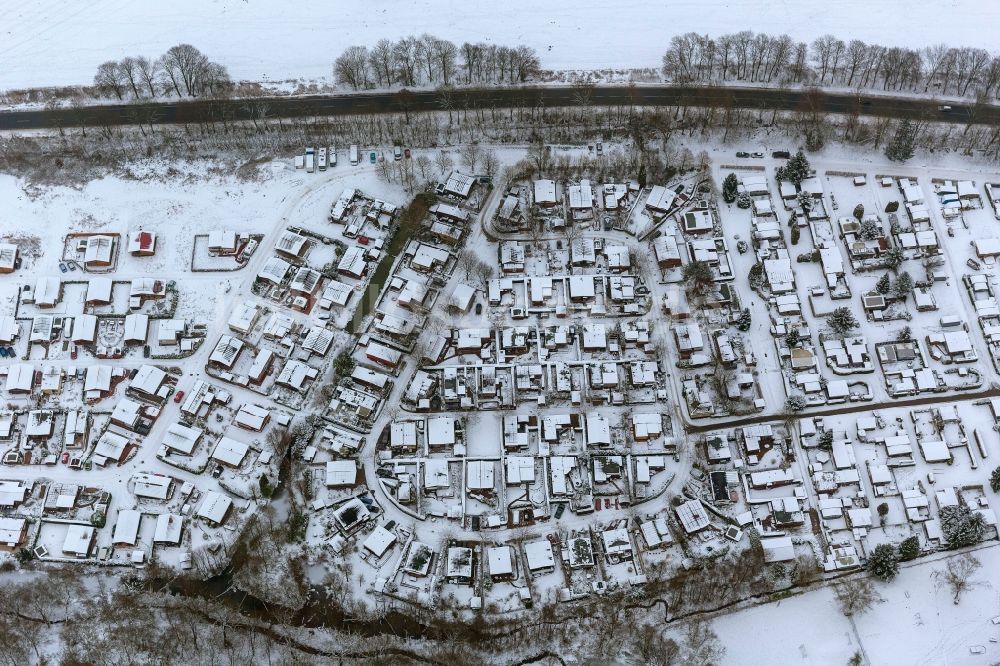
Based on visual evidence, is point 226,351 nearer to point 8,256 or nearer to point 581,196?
point 8,256

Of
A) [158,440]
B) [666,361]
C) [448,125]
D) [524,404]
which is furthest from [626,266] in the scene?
[158,440]

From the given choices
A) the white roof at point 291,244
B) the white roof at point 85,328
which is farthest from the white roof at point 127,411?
the white roof at point 291,244

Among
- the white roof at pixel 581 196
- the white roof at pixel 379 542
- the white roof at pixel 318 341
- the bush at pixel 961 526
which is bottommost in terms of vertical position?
the bush at pixel 961 526

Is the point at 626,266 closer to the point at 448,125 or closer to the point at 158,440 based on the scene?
the point at 448,125

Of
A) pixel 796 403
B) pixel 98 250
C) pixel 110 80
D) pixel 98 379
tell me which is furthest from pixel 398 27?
pixel 796 403

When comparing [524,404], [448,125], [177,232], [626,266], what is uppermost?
[448,125]

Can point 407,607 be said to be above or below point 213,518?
below

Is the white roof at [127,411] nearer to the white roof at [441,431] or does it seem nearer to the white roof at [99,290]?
the white roof at [99,290]
